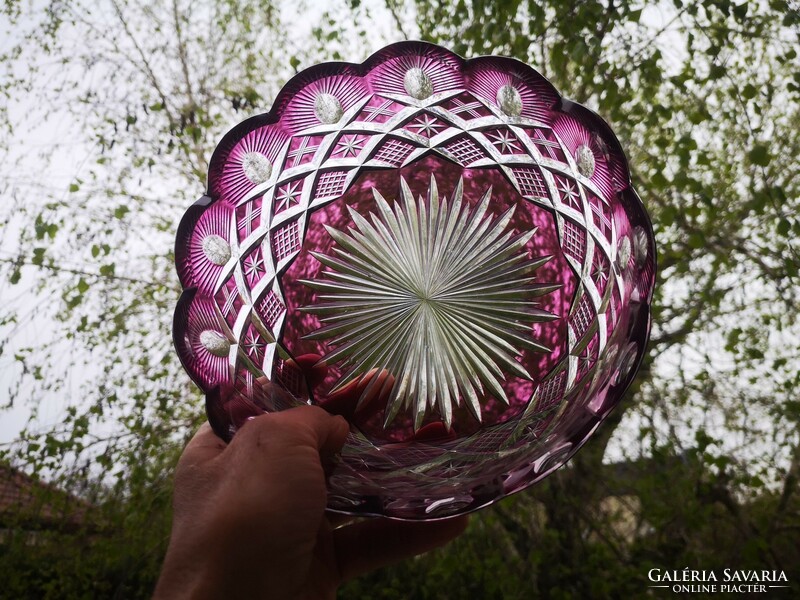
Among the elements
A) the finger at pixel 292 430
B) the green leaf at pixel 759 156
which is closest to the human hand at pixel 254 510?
the finger at pixel 292 430

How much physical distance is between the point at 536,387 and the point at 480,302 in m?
0.15

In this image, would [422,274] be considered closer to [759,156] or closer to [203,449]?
[203,449]

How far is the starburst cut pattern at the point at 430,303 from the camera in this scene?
2.97 ft

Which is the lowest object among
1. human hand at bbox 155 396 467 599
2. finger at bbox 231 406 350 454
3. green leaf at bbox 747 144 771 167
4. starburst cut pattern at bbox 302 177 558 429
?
human hand at bbox 155 396 467 599

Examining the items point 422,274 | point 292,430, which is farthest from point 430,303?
point 292,430

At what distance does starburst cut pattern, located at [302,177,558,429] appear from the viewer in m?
0.91

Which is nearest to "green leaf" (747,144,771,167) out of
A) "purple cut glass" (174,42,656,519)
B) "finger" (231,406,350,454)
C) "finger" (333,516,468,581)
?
"purple cut glass" (174,42,656,519)

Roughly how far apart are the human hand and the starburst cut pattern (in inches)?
9.0

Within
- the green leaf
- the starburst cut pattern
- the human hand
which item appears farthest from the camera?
the green leaf

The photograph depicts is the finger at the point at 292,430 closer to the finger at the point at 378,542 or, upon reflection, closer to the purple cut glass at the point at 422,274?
the purple cut glass at the point at 422,274

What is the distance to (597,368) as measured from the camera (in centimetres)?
78

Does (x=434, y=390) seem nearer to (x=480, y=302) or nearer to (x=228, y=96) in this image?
(x=480, y=302)

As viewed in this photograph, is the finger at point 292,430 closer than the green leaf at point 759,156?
Yes

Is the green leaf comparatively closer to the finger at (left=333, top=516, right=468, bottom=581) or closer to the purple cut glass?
the purple cut glass
